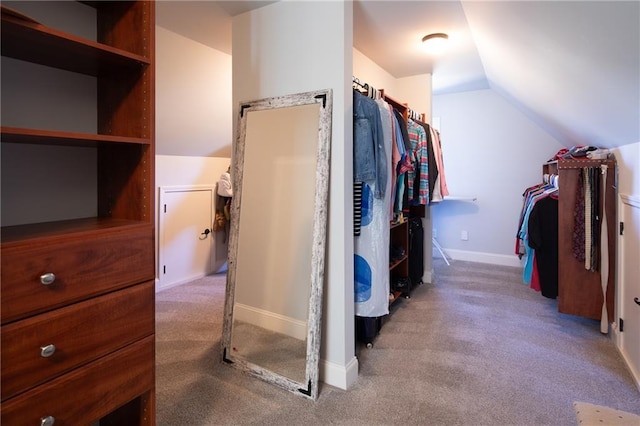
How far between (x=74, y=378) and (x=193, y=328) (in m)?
1.82

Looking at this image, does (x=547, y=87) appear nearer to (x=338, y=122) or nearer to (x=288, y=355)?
(x=338, y=122)

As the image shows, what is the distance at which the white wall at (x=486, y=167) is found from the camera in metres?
4.57

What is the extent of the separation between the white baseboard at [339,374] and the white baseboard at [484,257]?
3.45 metres

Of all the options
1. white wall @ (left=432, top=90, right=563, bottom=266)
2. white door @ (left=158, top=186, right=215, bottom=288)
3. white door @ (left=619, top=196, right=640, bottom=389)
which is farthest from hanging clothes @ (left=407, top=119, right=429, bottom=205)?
white door @ (left=158, top=186, right=215, bottom=288)

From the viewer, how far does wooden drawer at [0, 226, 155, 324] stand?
973mm

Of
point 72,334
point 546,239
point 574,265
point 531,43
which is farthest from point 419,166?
point 72,334

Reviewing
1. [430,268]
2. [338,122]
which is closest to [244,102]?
[338,122]

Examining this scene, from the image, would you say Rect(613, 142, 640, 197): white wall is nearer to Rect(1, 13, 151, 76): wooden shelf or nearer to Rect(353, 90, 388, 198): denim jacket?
Rect(353, 90, 388, 198): denim jacket

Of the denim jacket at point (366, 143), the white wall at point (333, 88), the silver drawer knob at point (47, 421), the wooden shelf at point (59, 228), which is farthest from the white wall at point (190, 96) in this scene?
the silver drawer knob at point (47, 421)

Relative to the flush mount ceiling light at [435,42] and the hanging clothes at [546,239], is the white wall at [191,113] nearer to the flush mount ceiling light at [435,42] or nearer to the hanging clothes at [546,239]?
the flush mount ceiling light at [435,42]

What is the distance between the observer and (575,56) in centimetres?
A: 181

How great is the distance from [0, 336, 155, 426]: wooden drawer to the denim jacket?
1.42m

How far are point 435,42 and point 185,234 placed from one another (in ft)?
10.5

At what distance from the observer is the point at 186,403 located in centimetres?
192
